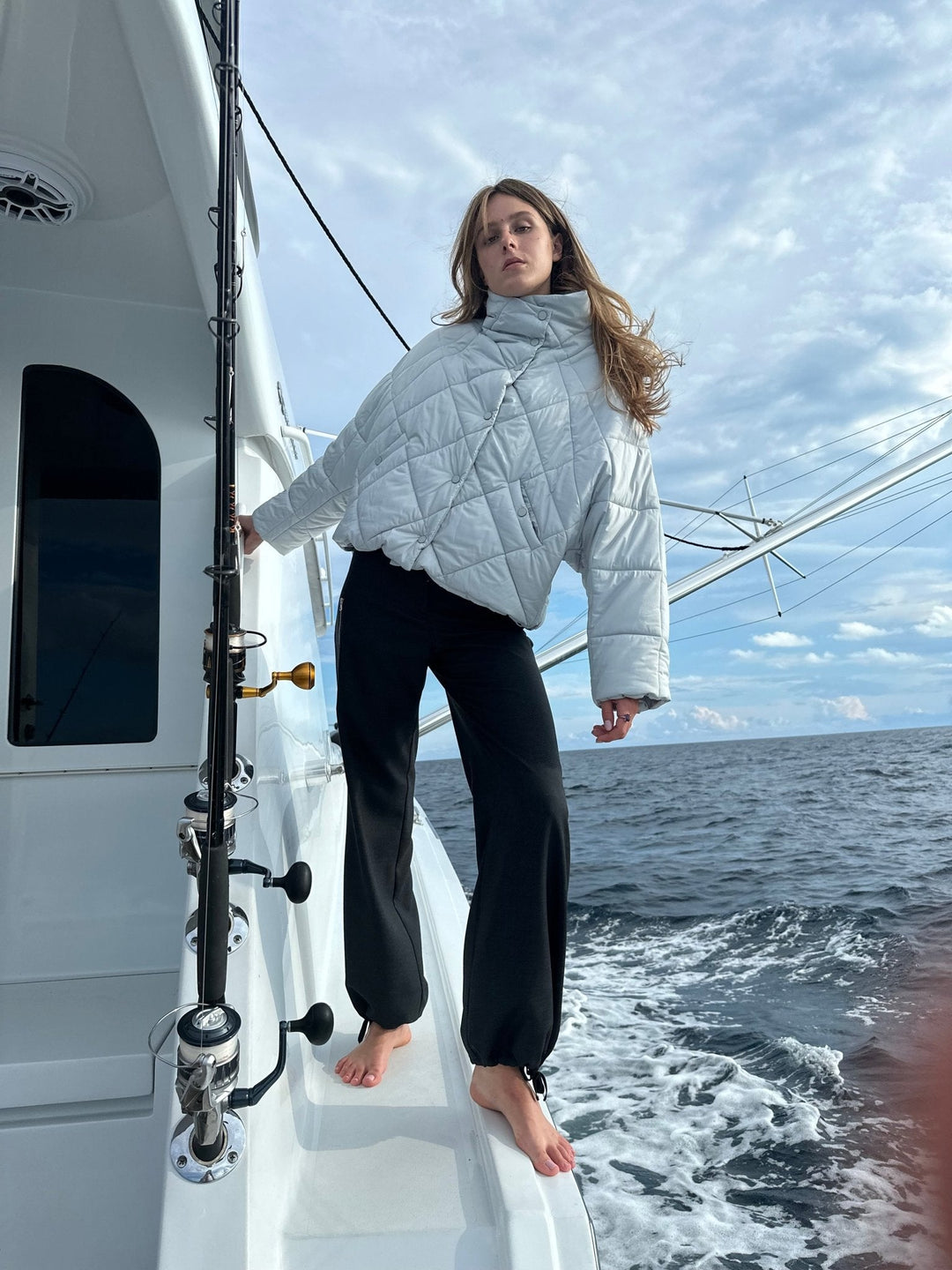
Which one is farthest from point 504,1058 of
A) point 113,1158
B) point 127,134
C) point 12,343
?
point 12,343

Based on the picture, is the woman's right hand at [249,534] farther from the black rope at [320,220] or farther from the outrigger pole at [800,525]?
the outrigger pole at [800,525]

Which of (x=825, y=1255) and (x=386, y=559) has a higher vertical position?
(x=386, y=559)

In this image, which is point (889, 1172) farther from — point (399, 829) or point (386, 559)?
point (386, 559)

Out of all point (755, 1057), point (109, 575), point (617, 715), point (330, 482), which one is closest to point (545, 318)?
point (330, 482)

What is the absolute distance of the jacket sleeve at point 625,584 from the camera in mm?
1395

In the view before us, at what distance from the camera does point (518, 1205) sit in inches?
42.9

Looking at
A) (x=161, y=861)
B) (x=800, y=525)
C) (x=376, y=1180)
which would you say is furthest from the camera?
(x=800, y=525)

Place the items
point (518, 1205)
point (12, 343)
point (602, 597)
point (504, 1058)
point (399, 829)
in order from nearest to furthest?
1. point (518, 1205)
2. point (504, 1058)
3. point (602, 597)
4. point (399, 829)
5. point (12, 343)

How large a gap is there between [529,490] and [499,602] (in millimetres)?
198

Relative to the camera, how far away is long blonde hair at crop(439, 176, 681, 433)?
59.2 inches

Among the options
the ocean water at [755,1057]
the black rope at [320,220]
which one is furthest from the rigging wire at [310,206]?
the ocean water at [755,1057]

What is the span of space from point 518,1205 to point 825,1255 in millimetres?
1480

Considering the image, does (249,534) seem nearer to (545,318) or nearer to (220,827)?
(545,318)

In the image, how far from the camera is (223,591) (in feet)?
3.38
